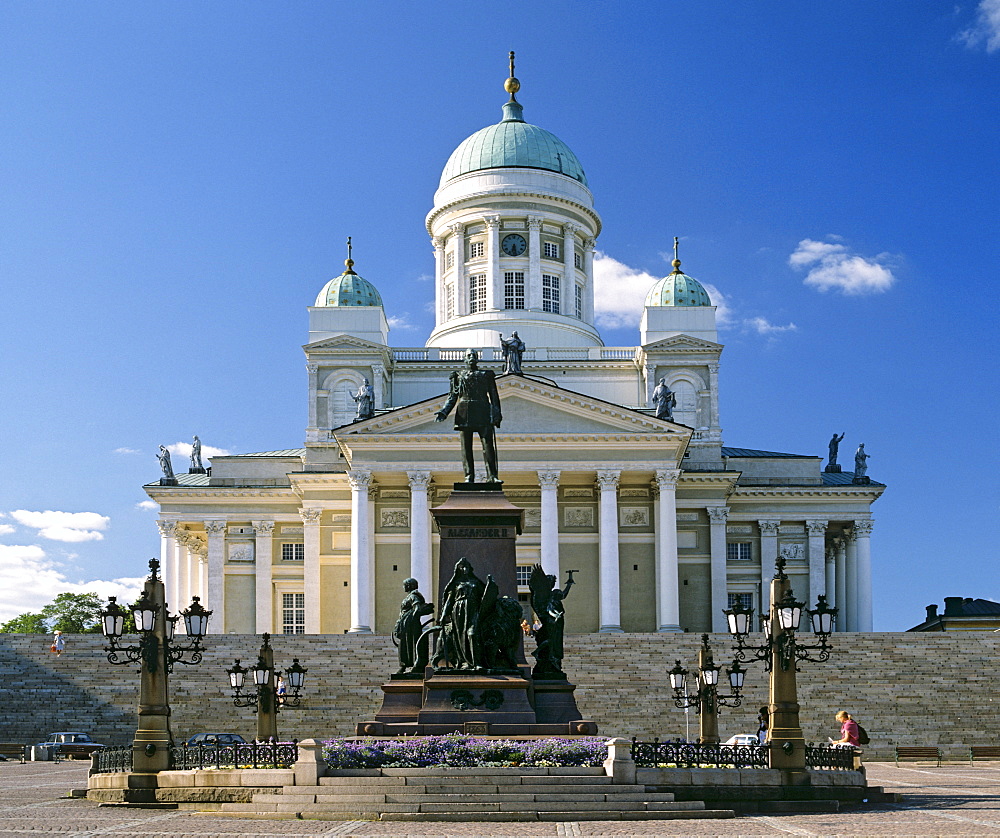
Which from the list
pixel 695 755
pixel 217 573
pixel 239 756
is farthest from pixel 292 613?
pixel 695 755

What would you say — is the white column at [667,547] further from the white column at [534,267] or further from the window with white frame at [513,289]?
the window with white frame at [513,289]

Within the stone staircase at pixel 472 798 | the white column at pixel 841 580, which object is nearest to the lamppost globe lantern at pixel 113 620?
the stone staircase at pixel 472 798

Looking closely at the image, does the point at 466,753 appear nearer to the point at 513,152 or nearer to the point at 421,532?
the point at 421,532

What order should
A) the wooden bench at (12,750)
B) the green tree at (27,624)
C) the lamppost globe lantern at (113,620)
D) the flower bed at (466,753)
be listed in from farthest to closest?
the green tree at (27,624) < the wooden bench at (12,750) < the lamppost globe lantern at (113,620) < the flower bed at (466,753)

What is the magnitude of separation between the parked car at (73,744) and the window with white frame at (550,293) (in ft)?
145

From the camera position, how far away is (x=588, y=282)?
8762cm

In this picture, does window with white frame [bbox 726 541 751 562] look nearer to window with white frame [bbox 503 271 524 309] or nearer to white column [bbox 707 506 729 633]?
white column [bbox 707 506 729 633]

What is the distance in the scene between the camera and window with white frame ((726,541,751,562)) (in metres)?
75.2

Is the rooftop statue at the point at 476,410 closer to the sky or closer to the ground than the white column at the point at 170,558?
closer to the sky

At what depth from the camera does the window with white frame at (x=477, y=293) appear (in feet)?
278

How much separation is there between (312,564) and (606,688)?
2591 centimetres

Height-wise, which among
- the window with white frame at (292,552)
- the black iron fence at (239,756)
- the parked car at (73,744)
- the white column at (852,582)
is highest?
the window with white frame at (292,552)

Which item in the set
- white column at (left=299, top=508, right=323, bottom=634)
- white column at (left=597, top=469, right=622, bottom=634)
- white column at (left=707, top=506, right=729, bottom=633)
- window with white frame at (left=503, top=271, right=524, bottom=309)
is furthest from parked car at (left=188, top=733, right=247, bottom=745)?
window with white frame at (left=503, top=271, right=524, bottom=309)

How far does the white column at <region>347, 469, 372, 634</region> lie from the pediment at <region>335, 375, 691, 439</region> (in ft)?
7.48
